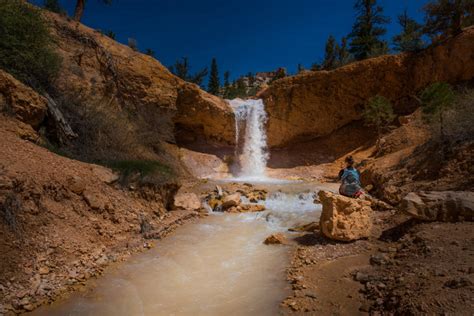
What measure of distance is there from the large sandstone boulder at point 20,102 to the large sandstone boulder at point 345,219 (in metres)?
6.58

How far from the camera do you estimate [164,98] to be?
54.1ft

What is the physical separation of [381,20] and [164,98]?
2053 centimetres

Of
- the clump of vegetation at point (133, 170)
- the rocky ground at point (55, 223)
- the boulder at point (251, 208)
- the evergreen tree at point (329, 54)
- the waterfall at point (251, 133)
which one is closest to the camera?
the rocky ground at point (55, 223)

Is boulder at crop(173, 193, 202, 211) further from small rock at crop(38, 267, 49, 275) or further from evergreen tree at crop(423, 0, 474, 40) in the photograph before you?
evergreen tree at crop(423, 0, 474, 40)

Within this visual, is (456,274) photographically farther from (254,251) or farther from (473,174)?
(473,174)

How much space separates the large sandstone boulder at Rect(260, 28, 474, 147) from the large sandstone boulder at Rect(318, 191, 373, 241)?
1622 centimetres

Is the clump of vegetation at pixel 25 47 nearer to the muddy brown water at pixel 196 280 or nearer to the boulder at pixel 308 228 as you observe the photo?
the muddy brown water at pixel 196 280

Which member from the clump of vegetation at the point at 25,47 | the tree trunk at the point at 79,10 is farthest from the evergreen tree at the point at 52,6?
the clump of vegetation at the point at 25,47

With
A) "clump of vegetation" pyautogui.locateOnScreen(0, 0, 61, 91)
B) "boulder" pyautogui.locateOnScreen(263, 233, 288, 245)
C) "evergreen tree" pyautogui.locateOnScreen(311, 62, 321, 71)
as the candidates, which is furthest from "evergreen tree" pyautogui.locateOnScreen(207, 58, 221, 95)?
"boulder" pyautogui.locateOnScreen(263, 233, 288, 245)

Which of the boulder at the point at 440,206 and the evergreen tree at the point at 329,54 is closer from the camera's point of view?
the boulder at the point at 440,206

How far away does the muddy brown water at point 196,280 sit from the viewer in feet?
10.5

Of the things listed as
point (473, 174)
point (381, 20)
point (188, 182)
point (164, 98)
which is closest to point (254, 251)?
point (473, 174)

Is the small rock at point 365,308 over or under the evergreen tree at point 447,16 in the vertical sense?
under

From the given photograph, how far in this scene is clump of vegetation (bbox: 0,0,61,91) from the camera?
6609 mm
